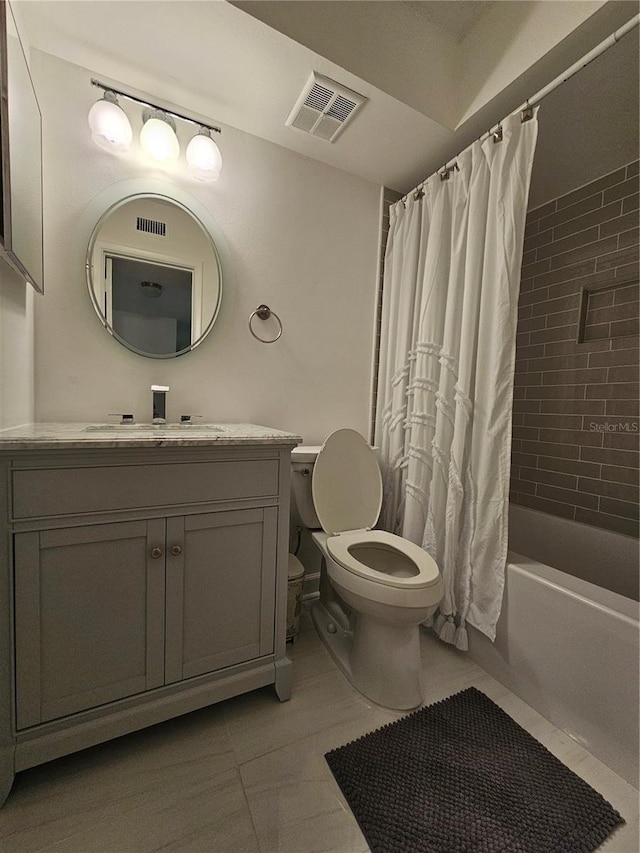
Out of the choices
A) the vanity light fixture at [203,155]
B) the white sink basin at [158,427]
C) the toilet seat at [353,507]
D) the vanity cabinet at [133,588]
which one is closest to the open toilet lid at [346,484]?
the toilet seat at [353,507]

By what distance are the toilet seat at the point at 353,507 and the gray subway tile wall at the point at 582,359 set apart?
1.14 m

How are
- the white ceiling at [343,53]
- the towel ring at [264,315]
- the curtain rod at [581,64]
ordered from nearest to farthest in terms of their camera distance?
the curtain rod at [581,64] < the white ceiling at [343,53] < the towel ring at [264,315]

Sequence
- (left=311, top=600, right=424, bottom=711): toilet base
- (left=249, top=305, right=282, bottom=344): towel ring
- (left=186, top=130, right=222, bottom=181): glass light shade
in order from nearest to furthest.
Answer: (left=311, top=600, right=424, bottom=711): toilet base, (left=186, top=130, right=222, bottom=181): glass light shade, (left=249, top=305, right=282, bottom=344): towel ring

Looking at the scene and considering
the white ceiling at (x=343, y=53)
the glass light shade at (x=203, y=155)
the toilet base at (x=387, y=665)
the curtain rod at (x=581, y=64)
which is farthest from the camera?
the glass light shade at (x=203, y=155)

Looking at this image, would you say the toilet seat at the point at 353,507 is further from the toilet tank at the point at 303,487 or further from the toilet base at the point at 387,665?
the toilet base at the point at 387,665

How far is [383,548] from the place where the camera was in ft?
4.97

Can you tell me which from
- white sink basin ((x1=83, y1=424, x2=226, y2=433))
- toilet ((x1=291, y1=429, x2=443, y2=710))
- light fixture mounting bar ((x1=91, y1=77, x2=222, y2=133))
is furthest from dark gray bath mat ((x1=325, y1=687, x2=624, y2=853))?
light fixture mounting bar ((x1=91, y1=77, x2=222, y2=133))

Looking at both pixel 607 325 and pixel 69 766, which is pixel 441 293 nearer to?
pixel 607 325

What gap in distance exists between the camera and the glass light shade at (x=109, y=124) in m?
1.30

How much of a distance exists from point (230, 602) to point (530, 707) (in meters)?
1.16

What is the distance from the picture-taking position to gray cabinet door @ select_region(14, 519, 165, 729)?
91 centimetres

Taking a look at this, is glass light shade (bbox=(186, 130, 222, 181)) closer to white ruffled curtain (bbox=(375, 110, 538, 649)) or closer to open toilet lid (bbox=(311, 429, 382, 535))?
white ruffled curtain (bbox=(375, 110, 538, 649))

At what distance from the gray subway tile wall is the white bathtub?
0.87 m

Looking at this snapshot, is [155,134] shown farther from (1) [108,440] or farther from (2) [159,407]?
(1) [108,440]
